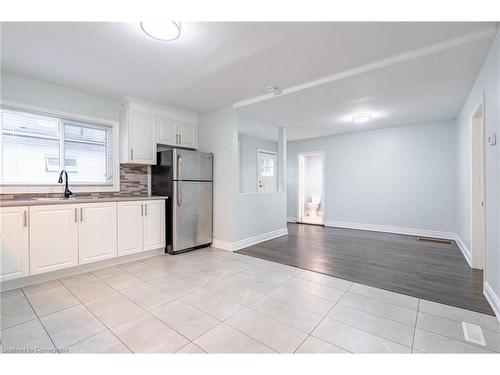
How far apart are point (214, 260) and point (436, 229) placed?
4460 mm

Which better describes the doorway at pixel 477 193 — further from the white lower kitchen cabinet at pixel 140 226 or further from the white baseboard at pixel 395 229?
the white lower kitchen cabinet at pixel 140 226

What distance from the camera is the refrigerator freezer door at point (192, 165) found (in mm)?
3613

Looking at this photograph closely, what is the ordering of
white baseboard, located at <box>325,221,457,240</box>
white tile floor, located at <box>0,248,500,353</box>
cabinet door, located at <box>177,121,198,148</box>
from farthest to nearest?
1. white baseboard, located at <box>325,221,457,240</box>
2. cabinet door, located at <box>177,121,198,148</box>
3. white tile floor, located at <box>0,248,500,353</box>

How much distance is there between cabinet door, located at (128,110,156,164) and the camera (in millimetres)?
3557

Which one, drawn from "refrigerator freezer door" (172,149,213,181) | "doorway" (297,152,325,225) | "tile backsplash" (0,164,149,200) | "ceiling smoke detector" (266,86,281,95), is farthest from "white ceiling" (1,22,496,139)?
"doorway" (297,152,325,225)

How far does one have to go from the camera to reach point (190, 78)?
2.87 metres

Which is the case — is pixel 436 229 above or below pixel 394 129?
below

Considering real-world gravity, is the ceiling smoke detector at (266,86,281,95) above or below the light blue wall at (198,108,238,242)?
above

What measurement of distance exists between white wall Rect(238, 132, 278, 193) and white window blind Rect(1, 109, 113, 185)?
2988mm

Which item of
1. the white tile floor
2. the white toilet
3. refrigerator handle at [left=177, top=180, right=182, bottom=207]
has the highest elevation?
refrigerator handle at [left=177, top=180, right=182, bottom=207]

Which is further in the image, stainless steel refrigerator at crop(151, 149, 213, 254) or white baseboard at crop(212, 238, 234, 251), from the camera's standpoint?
white baseboard at crop(212, 238, 234, 251)

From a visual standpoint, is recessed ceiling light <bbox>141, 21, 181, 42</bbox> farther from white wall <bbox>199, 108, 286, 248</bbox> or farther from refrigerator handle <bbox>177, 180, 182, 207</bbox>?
refrigerator handle <bbox>177, 180, 182, 207</bbox>
